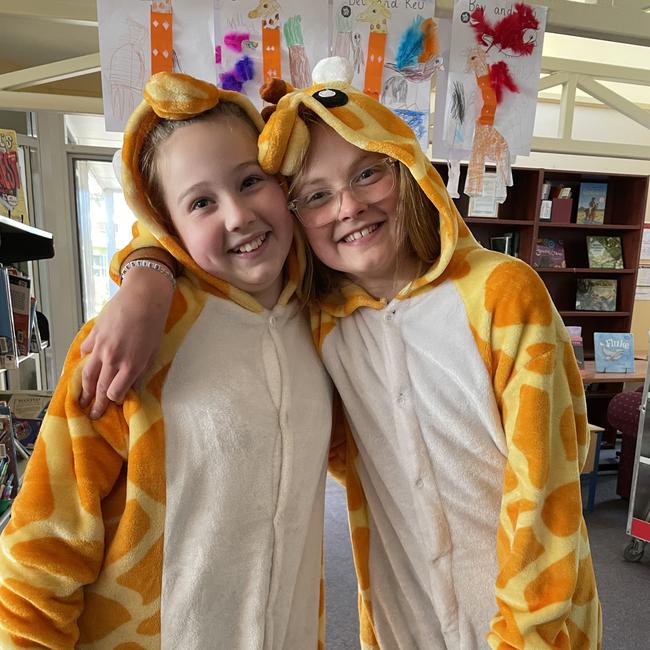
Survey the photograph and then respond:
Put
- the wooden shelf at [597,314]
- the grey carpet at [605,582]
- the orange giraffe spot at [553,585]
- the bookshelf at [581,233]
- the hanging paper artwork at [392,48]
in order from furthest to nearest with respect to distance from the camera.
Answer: the wooden shelf at [597,314]
the bookshelf at [581,233]
the grey carpet at [605,582]
the hanging paper artwork at [392,48]
the orange giraffe spot at [553,585]

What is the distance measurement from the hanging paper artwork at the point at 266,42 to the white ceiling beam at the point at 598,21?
0.62 metres

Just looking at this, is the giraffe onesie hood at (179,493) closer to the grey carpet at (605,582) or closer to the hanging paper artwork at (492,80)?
the hanging paper artwork at (492,80)

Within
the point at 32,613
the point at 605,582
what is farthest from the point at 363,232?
the point at 605,582

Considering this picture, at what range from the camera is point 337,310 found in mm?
1014

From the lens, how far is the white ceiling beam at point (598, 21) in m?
1.33

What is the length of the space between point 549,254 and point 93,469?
456 centimetres

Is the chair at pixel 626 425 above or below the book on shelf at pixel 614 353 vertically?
below

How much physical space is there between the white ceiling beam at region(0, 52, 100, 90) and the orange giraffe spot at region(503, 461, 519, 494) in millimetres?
1374

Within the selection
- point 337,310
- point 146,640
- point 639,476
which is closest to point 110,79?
point 337,310

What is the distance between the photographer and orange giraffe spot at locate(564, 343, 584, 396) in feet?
2.93

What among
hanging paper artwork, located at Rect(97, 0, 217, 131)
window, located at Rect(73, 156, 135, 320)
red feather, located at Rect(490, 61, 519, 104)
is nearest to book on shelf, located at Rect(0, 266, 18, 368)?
hanging paper artwork, located at Rect(97, 0, 217, 131)

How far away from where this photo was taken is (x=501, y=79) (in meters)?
1.25

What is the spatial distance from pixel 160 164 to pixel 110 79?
0.36m

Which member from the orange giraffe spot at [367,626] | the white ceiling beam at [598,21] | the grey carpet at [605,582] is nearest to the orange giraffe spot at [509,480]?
the orange giraffe spot at [367,626]
